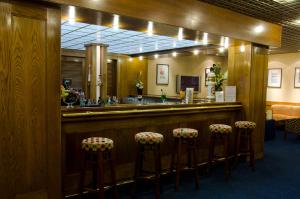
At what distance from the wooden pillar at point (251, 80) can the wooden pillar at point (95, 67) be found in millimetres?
3874

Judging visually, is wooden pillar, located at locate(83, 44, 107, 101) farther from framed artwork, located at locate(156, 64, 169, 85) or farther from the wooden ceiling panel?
the wooden ceiling panel

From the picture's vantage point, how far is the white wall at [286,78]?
29.6 ft

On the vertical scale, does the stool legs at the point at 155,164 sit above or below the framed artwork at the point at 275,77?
below

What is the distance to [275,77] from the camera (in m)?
9.52

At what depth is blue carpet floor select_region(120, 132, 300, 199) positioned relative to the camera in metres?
3.38

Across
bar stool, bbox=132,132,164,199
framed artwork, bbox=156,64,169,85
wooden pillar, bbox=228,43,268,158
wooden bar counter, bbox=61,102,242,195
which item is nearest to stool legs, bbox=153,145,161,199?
bar stool, bbox=132,132,164,199

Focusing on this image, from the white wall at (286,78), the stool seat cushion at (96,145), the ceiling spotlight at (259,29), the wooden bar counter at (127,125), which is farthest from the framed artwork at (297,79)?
the stool seat cushion at (96,145)

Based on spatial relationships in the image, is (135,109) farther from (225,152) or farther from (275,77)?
(275,77)

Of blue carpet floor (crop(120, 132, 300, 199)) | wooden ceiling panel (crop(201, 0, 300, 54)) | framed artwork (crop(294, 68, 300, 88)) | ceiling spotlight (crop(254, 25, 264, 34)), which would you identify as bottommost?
Result: blue carpet floor (crop(120, 132, 300, 199))

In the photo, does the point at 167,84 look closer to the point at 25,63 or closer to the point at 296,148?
the point at 296,148

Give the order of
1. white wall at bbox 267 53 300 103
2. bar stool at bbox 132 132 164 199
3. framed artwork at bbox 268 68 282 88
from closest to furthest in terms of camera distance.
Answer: bar stool at bbox 132 132 164 199 < white wall at bbox 267 53 300 103 < framed artwork at bbox 268 68 282 88

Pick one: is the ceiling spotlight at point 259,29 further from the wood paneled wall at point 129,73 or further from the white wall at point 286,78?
the wood paneled wall at point 129,73

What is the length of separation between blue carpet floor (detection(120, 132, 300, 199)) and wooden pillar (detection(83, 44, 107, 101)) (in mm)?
4401

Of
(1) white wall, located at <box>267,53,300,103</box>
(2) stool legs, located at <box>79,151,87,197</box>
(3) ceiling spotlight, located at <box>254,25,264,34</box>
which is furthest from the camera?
(1) white wall, located at <box>267,53,300,103</box>
